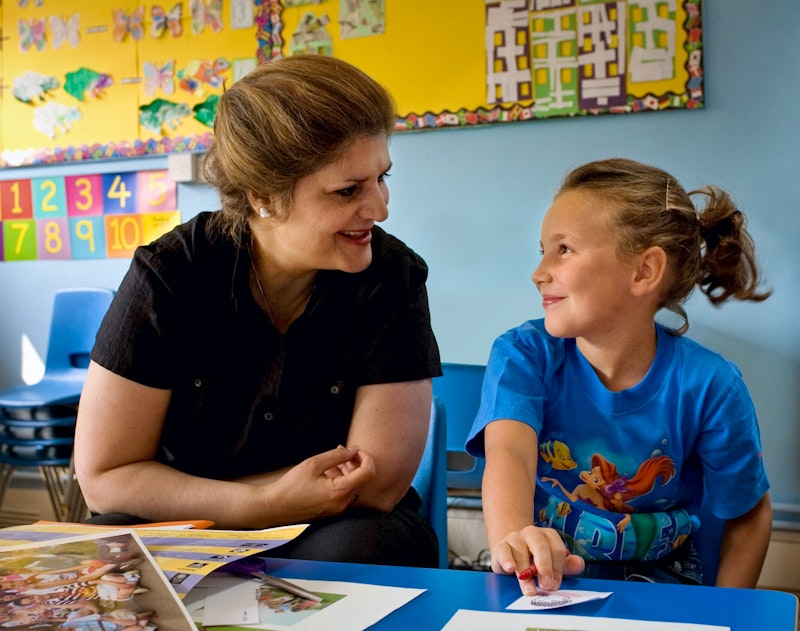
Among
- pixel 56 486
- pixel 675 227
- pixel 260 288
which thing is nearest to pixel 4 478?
pixel 56 486

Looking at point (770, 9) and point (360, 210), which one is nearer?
point (360, 210)

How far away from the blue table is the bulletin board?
175 cm

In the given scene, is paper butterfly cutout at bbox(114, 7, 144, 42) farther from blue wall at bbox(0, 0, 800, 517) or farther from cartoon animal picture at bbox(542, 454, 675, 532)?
cartoon animal picture at bbox(542, 454, 675, 532)

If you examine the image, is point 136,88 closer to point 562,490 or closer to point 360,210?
point 360,210

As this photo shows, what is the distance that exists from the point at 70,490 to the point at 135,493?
1.40 meters

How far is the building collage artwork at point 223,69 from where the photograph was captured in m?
2.27

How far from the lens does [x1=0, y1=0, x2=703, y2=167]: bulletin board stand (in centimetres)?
226

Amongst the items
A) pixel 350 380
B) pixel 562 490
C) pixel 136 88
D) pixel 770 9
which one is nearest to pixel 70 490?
pixel 136 88

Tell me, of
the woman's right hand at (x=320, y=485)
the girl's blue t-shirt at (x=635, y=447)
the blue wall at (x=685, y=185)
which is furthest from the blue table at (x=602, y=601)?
the blue wall at (x=685, y=185)

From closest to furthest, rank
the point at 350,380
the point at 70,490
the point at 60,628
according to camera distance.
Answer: the point at 60,628 < the point at 350,380 < the point at 70,490

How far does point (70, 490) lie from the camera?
2.41m

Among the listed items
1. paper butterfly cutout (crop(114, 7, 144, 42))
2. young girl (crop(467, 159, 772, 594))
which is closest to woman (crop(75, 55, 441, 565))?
young girl (crop(467, 159, 772, 594))

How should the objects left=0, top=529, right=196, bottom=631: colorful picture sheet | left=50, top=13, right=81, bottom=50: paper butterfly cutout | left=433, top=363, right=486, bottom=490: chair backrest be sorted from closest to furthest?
left=0, top=529, right=196, bottom=631: colorful picture sheet
left=433, top=363, right=486, bottom=490: chair backrest
left=50, top=13, right=81, bottom=50: paper butterfly cutout

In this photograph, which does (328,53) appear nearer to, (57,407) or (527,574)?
(57,407)
